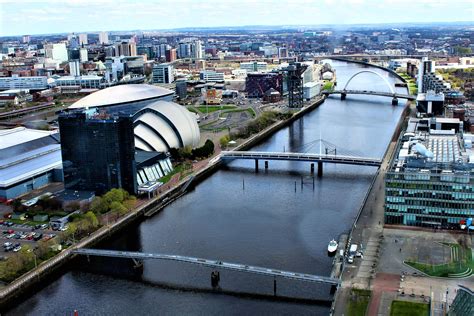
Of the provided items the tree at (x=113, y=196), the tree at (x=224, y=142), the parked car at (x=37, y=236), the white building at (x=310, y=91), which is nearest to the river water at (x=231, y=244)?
the tree at (x=113, y=196)

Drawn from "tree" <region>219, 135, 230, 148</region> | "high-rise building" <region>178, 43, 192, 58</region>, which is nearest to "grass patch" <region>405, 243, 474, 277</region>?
"tree" <region>219, 135, 230, 148</region>

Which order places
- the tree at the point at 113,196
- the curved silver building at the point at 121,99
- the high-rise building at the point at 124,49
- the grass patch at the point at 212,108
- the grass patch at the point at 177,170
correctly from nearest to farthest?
the tree at the point at 113,196
the grass patch at the point at 177,170
the curved silver building at the point at 121,99
the grass patch at the point at 212,108
the high-rise building at the point at 124,49

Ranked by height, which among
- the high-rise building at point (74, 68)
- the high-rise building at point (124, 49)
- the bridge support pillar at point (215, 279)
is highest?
the high-rise building at point (124, 49)

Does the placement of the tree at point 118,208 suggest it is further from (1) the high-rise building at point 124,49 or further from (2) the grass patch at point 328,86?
(1) the high-rise building at point 124,49

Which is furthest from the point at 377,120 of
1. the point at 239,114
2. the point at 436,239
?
the point at 436,239

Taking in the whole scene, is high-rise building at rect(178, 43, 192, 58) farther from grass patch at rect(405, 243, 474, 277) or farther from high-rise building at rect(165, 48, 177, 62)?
grass patch at rect(405, 243, 474, 277)

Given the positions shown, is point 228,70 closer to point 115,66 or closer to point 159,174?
point 115,66

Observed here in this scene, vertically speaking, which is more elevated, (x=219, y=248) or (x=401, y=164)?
(x=401, y=164)
